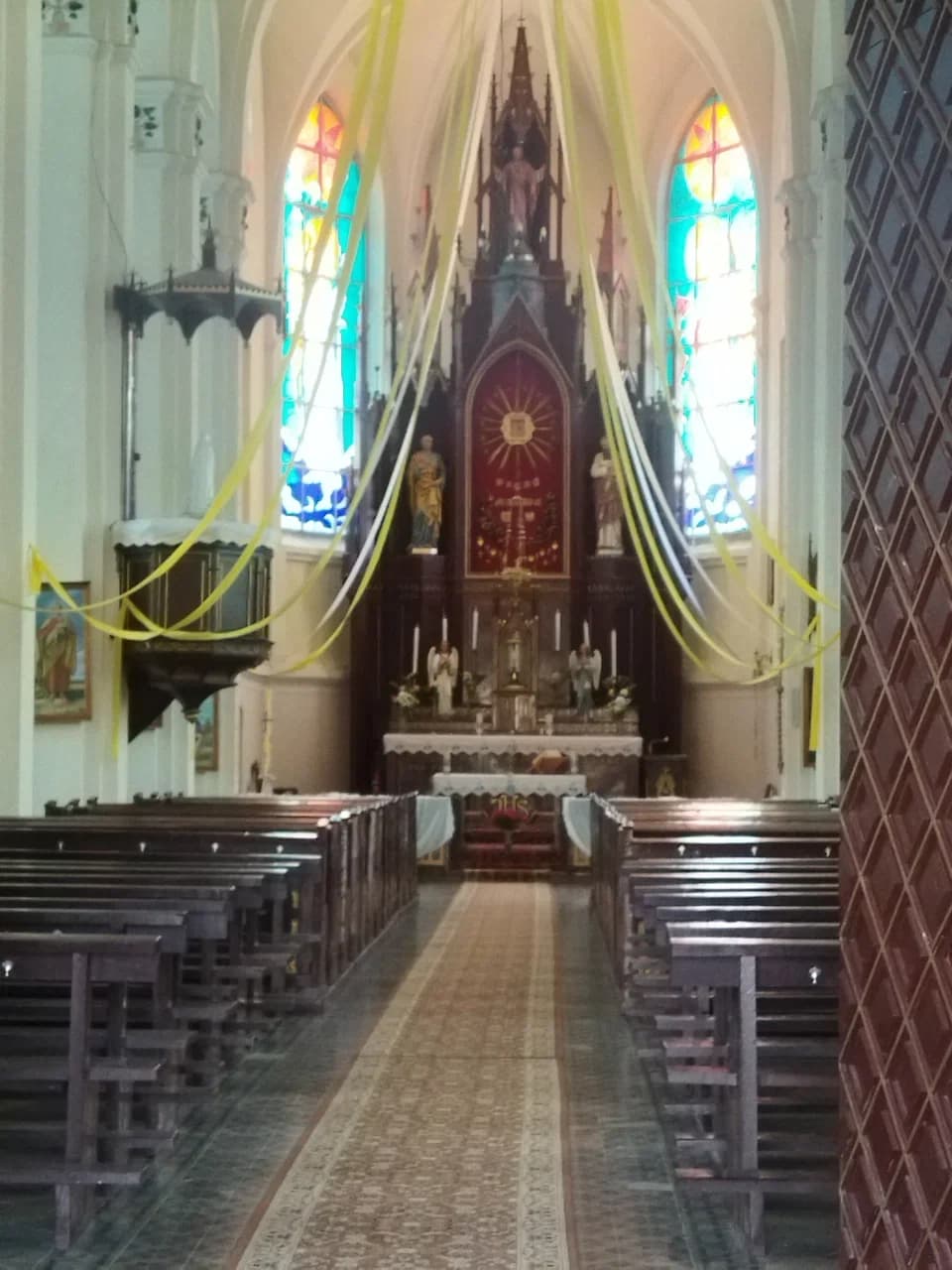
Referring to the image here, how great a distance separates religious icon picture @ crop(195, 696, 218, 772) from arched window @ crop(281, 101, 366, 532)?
5.15m

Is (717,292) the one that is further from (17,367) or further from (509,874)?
(17,367)

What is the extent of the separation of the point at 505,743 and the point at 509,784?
1.55 metres

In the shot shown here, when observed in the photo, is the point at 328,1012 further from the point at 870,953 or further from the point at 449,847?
the point at 449,847

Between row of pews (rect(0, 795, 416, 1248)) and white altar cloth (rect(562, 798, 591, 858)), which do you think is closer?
row of pews (rect(0, 795, 416, 1248))

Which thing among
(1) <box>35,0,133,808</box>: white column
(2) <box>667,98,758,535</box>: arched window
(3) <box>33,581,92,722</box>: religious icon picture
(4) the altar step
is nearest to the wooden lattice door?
(3) <box>33,581,92,722</box>: religious icon picture

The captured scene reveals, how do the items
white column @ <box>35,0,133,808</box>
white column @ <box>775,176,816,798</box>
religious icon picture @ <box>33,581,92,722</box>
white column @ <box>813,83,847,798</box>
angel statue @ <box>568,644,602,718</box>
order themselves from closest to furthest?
religious icon picture @ <box>33,581,92,722</box>, white column @ <box>35,0,133,808</box>, white column @ <box>813,83,847,798</box>, white column @ <box>775,176,816,798</box>, angel statue @ <box>568,644,602,718</box>

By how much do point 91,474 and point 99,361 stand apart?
94cm

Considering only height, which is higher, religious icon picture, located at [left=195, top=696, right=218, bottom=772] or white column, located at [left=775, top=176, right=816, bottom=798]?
white column, located at [left=775, top=176, right=816, bottom=798]

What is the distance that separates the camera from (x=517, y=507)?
75.7 feet

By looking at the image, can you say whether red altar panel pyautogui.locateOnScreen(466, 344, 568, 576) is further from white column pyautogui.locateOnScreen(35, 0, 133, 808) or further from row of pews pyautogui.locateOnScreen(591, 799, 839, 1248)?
row of pews pyautogui.locateOnScreen(591, 799, 839, 1248)

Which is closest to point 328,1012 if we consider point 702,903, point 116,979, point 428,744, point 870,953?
point 702,903

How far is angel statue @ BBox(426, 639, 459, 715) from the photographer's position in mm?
21609

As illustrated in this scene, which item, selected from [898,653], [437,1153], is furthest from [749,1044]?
[898,653]

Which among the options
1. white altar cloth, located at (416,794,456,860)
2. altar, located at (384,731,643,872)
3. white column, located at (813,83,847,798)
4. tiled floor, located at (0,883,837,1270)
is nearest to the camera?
tiled floor, located at (0,883,837,1270)
